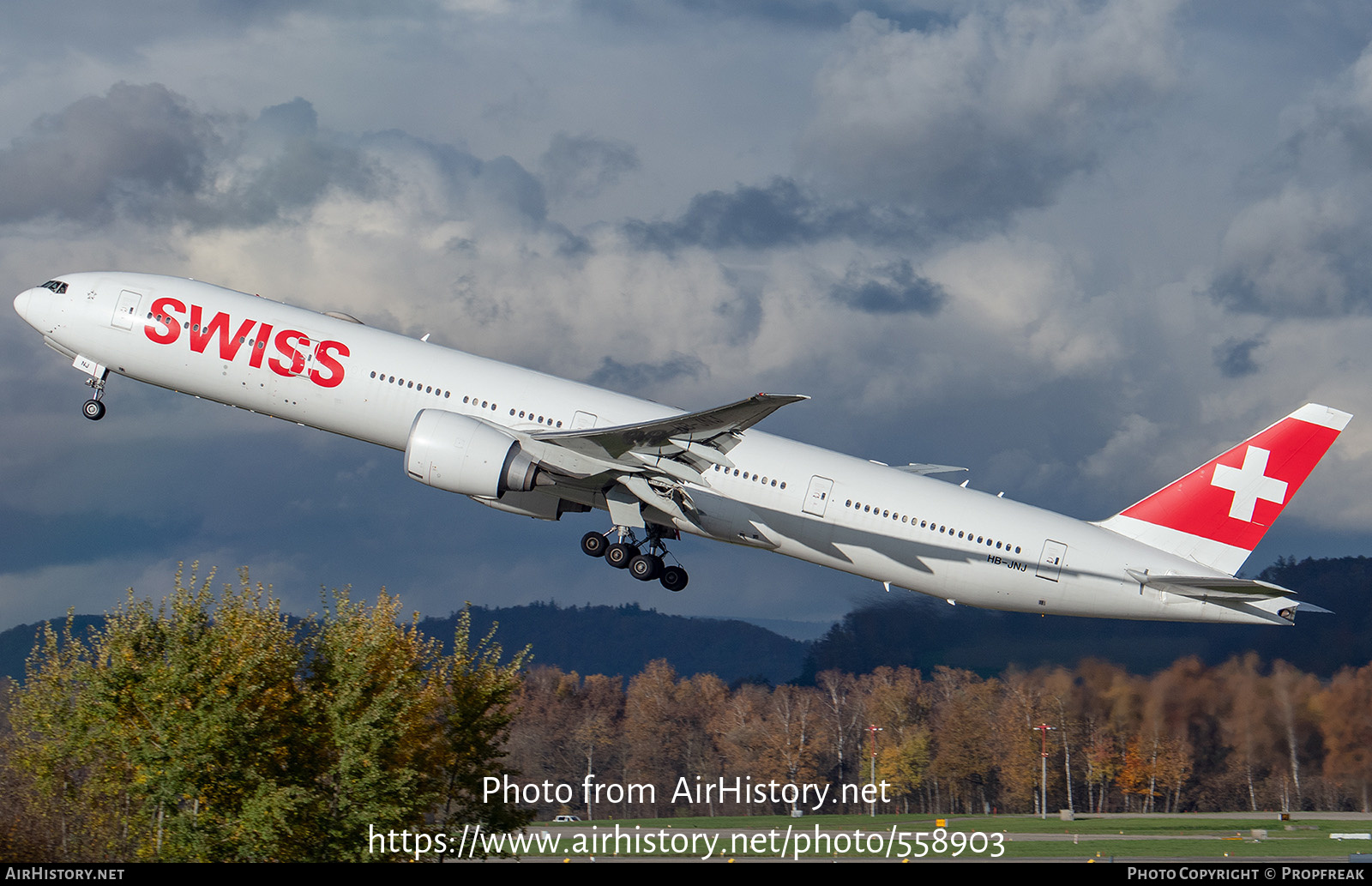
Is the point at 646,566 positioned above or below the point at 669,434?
below

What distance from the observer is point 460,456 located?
3334 cm

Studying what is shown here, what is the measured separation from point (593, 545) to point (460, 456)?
639 cm

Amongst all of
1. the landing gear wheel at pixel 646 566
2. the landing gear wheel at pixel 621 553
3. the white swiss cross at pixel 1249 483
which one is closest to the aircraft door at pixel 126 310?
the landing gear wheel at pixel 621 553

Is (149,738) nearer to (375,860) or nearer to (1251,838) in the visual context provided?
(375,860)

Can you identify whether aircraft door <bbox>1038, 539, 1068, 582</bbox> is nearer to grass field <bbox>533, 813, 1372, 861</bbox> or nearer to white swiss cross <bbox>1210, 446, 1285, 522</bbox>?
white swiss cross <bbox>1210, 446, 1285, 522</bbox>

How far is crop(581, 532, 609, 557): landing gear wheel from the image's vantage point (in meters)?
38.0

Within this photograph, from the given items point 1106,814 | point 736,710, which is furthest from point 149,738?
point 736,710

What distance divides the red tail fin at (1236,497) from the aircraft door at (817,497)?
9.78 m

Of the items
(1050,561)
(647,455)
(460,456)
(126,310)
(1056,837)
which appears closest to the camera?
(460,456)

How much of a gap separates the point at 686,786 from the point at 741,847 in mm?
36248

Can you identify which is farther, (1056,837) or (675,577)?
(1056,837)

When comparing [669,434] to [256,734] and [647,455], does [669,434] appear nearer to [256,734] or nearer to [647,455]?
[647,455]

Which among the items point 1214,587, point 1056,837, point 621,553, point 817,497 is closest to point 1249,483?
point 1214,587

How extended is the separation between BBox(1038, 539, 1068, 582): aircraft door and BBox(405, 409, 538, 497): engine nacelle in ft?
51.1
